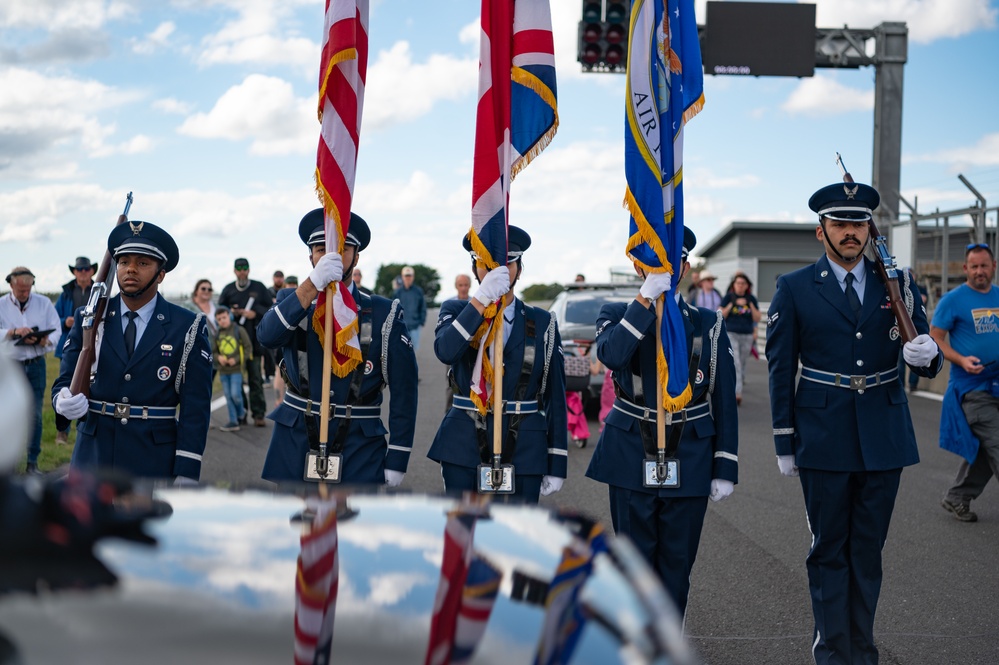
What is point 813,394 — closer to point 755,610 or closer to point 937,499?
point 755,610

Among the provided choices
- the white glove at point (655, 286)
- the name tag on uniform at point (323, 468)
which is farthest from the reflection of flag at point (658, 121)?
the name tag on uniform at point (323, 468)

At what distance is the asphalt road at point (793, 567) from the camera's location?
488cm

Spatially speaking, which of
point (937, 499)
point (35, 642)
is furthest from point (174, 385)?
point (937, 499)

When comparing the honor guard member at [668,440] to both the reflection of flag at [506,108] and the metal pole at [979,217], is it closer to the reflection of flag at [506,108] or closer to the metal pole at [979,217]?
the reflection of flag at [506,108]

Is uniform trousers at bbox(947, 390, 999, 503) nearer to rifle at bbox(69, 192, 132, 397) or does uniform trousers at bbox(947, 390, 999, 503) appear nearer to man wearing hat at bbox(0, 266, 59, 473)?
rifle at bbox(69, 192, 132, 397)

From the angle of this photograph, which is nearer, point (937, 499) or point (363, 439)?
point (363, 439)

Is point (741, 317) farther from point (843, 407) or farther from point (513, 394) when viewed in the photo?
point (513, 394)

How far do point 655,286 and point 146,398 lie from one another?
2447 mm

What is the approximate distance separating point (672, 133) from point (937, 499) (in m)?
4.93

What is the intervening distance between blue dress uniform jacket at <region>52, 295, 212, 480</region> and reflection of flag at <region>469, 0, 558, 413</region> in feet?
4.96

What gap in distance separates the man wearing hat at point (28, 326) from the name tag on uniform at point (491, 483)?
6.17m

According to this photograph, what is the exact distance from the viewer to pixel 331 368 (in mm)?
4598

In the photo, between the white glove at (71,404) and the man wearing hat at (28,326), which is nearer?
the white glove at (71,404)

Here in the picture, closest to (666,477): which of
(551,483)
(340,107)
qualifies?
(551,483)
